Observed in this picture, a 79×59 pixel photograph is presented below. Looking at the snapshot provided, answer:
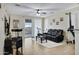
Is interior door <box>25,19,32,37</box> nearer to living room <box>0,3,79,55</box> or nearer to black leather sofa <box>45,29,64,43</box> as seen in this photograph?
living room <box>0,3,79,55</box>

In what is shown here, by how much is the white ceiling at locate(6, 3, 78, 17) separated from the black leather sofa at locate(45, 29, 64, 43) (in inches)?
16.3

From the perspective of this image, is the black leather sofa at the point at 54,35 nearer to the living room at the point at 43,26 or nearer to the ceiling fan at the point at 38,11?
the living room at the point at 43,26

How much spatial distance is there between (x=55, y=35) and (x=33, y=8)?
713mm

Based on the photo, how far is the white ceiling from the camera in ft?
6.72

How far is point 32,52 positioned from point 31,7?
0.89 meters

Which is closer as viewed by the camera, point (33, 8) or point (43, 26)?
point (33, 8)

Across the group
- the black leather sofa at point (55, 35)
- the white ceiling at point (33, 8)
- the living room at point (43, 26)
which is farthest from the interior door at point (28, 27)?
the black leather sofa at point (55, 35)

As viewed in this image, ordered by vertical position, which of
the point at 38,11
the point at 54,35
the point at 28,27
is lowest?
the point at 54,35

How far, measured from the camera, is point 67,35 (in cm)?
215

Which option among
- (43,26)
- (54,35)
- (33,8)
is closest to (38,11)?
(33,8)

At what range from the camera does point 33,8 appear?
2105 mm

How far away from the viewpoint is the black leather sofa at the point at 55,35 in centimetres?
215

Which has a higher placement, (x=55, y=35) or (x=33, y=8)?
(x=33, y=8)

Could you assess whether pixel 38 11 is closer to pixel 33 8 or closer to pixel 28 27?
pixel 33 8
